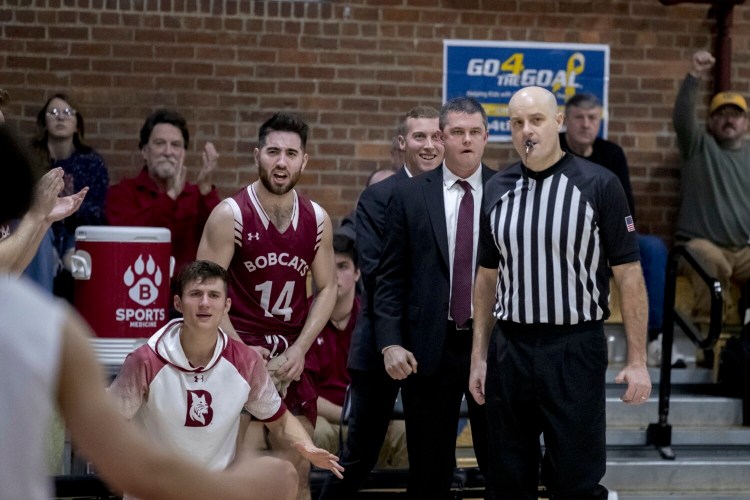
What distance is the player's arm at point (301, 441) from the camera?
14.2 ft

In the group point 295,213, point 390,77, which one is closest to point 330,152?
point 390,77

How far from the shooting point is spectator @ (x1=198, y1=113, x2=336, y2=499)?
532 cm

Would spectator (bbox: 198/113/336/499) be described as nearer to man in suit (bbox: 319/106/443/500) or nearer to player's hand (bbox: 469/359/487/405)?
man in suit (bbox: 319/106/443/500)

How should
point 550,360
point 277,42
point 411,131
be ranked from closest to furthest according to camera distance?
point 550,360, point 411,131, point 277,42

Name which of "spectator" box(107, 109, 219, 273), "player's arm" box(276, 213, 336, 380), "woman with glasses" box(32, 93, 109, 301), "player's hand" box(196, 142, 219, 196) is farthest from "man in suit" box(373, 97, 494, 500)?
"woman with glasses" box(32, 93, 109, 301)

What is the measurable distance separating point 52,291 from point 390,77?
2.92m

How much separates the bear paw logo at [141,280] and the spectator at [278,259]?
1054mm

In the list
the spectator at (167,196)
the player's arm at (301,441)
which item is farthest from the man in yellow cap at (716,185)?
the player's arm at (301,441)

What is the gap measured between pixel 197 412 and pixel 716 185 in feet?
14.9

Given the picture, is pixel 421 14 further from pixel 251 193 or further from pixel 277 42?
pixel 251 193

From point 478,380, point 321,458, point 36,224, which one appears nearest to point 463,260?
point 478,380

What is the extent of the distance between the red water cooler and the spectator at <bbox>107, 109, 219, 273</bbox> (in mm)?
329

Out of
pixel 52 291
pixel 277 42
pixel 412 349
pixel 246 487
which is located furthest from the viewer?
pixel 277 42

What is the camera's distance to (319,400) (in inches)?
256
